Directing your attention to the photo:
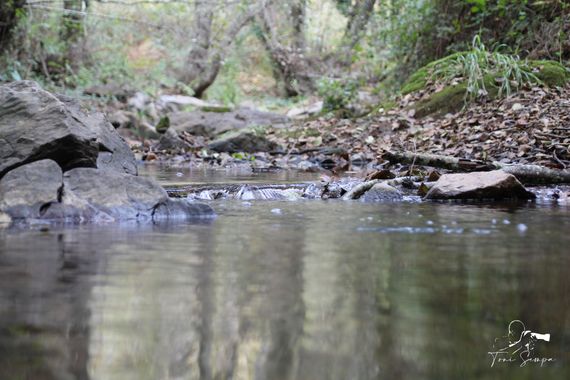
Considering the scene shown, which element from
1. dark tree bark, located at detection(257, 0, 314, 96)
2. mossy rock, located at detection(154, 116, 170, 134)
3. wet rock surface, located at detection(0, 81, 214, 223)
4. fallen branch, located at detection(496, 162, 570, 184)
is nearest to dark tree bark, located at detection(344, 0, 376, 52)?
dark tree bark, located at detection(257, 0, 314, 96)

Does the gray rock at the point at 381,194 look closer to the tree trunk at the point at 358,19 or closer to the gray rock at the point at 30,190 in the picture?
the gray rock at the point at 30,190

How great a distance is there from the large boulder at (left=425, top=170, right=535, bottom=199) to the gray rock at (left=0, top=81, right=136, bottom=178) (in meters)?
2.52

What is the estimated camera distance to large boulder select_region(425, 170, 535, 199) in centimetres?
511

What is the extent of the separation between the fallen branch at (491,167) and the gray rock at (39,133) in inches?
125

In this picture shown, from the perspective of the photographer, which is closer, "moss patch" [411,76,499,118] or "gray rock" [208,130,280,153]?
"moss patch" [411,76,499,118]

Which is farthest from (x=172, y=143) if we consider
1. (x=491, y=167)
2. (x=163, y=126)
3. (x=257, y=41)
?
(x=257, y=41)

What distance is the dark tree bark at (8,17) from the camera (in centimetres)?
1315

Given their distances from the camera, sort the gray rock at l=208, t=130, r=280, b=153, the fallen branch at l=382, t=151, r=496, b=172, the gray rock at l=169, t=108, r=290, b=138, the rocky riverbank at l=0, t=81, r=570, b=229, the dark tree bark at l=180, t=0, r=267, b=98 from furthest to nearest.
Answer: the dark tree bark at l=180, t=0, r=267, b=98, the gray rock at l=169, t=108, r=290, b=138, the gray rock at l=208, t=130, r=280, b=153, the fallen branch at l=382, t=151, r=496, b=172, the rocky riverbank at l=0, t=81, r=570, b=229

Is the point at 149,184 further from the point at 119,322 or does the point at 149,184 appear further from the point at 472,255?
the point at 119,322

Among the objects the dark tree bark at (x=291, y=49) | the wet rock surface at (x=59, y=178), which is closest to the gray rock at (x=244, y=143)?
the wet rock surface at (x=59, y=178)

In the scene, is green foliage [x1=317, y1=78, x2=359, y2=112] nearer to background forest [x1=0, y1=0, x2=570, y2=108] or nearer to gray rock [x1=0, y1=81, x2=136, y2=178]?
background forest [x1=0, y1=0, x2=570, y2=108]

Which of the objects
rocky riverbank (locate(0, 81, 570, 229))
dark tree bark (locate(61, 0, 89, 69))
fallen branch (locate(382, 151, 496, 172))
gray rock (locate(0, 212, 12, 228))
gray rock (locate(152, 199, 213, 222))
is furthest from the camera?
dark tree bark (locate(61, 0, 89, 69))

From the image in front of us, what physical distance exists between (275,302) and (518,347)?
0.69 metres

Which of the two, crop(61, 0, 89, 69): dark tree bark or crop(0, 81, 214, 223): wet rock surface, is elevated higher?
crop(61, 0, 89, 69): dark tree bark
